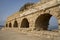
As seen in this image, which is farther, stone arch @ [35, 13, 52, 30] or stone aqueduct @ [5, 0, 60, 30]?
stone arch @ [35, 13, 52, 30]

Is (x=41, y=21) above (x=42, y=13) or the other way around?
the other way around

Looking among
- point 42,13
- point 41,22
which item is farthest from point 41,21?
point 42,13

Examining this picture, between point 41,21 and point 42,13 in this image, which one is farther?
point 41,21

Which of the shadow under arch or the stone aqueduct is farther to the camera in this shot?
the shadow under arch

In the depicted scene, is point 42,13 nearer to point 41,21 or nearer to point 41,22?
point 41,21

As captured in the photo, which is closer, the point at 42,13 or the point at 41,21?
the point at 42,13

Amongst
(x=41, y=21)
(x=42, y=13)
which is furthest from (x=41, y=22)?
(x=42, y=13)

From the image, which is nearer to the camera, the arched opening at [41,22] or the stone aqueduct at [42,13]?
the stone aqueduct at [42,13]

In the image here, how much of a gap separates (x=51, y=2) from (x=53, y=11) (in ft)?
2.17

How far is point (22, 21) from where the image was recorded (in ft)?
44.4

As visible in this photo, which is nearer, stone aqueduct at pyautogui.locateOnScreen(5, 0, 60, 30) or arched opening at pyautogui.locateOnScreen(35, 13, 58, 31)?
stone aqueduct at pyautogui.locateOnScreen(5, 0, 60, 30)

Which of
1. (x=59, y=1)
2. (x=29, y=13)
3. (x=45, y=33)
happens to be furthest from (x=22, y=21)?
(x=59, y=1)

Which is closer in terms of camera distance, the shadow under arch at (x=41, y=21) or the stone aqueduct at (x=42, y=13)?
the stone aqueduct at (x=42, y=13)

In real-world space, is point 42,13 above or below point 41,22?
above
